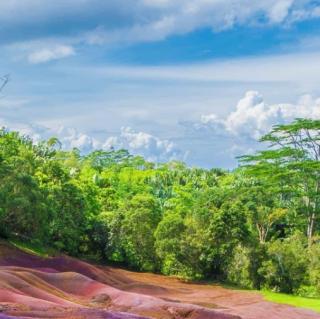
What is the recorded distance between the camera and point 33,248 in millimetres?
57031

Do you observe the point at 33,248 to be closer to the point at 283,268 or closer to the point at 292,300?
the point at 283,268

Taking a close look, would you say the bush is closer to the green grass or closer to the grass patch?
the green grass

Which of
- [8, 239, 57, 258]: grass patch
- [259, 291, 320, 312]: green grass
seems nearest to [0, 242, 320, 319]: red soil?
[259, 291, 320, 312]: green grass

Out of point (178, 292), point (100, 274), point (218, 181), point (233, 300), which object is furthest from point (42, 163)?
point (218, 181)

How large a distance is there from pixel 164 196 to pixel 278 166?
20.0 metres

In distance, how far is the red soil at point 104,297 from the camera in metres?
29.5

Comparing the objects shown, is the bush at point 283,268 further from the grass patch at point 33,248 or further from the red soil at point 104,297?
the grass patch at point 33,248

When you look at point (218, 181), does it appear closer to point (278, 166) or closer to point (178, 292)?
point (278, 166)

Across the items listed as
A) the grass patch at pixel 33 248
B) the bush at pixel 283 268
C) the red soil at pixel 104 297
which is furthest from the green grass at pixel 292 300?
the grass patch at pixel 33 248

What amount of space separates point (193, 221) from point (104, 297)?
21739 mm

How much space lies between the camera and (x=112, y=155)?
138625mm

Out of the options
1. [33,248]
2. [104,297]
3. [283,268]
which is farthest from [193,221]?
[104,297]

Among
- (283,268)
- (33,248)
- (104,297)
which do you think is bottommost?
(104,297)

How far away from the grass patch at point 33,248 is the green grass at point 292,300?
18902mm
